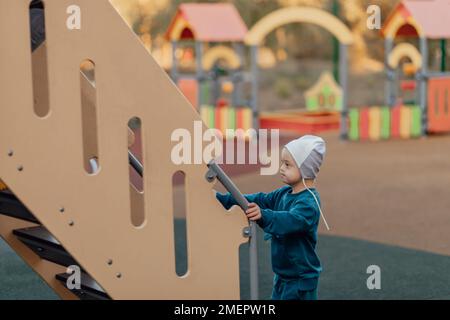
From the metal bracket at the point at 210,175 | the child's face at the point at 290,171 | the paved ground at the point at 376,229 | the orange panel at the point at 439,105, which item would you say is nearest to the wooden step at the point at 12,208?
the metal bracket at the point at 210,175

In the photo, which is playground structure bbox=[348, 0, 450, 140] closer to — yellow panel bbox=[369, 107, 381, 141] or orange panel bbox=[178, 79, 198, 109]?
yellow panel bbox=[369, 107, 381, 141]

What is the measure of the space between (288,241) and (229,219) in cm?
27

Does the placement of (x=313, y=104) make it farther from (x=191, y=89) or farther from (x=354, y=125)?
(x=354, y=125)

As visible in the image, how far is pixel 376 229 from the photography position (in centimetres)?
696

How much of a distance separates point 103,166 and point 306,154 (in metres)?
0.88

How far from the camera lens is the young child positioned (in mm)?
3523

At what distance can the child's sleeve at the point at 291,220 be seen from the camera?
3.46 metres

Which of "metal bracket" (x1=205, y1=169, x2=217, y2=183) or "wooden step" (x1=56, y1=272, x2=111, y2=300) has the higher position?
"metal bracket" (x1=205, y1=169, x2=217, y2=183)

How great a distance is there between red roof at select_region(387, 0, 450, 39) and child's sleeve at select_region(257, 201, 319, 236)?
9.77m

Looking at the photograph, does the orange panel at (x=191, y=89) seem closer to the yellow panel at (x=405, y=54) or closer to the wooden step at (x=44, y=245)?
the yellow panel at (x=405, y=54)

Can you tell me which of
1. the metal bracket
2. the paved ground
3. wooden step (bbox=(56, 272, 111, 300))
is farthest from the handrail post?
the paved ground

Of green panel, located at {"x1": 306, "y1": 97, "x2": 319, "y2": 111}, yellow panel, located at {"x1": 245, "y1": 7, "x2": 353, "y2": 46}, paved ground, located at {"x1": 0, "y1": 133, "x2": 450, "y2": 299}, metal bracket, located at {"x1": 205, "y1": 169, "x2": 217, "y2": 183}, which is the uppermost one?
yellow panel, located at {"x1": 245, "y1": 7, "x2": 353, "y2": 46}

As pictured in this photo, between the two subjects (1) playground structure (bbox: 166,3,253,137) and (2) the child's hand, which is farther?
(1) playground structure (bbox: 166,3,253,137)
